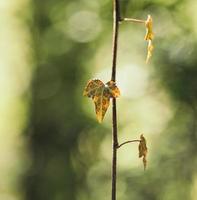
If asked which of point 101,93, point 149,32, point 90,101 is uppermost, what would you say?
point 149,32

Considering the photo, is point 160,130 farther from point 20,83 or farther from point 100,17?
point 20,83

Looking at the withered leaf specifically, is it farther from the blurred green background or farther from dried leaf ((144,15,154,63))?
the blurred green background

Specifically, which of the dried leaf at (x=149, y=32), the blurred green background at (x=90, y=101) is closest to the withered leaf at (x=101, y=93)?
the dried leaf at (x=149, y=32)

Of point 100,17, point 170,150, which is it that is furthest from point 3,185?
point 170,150

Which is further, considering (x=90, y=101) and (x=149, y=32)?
(x=90, y=101)

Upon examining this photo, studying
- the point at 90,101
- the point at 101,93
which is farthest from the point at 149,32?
the point at 90,101

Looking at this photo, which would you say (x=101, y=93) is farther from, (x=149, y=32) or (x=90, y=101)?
(x=90, y=101)

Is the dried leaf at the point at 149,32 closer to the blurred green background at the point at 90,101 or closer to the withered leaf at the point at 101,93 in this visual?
the withered leaf at the point at 101,93
